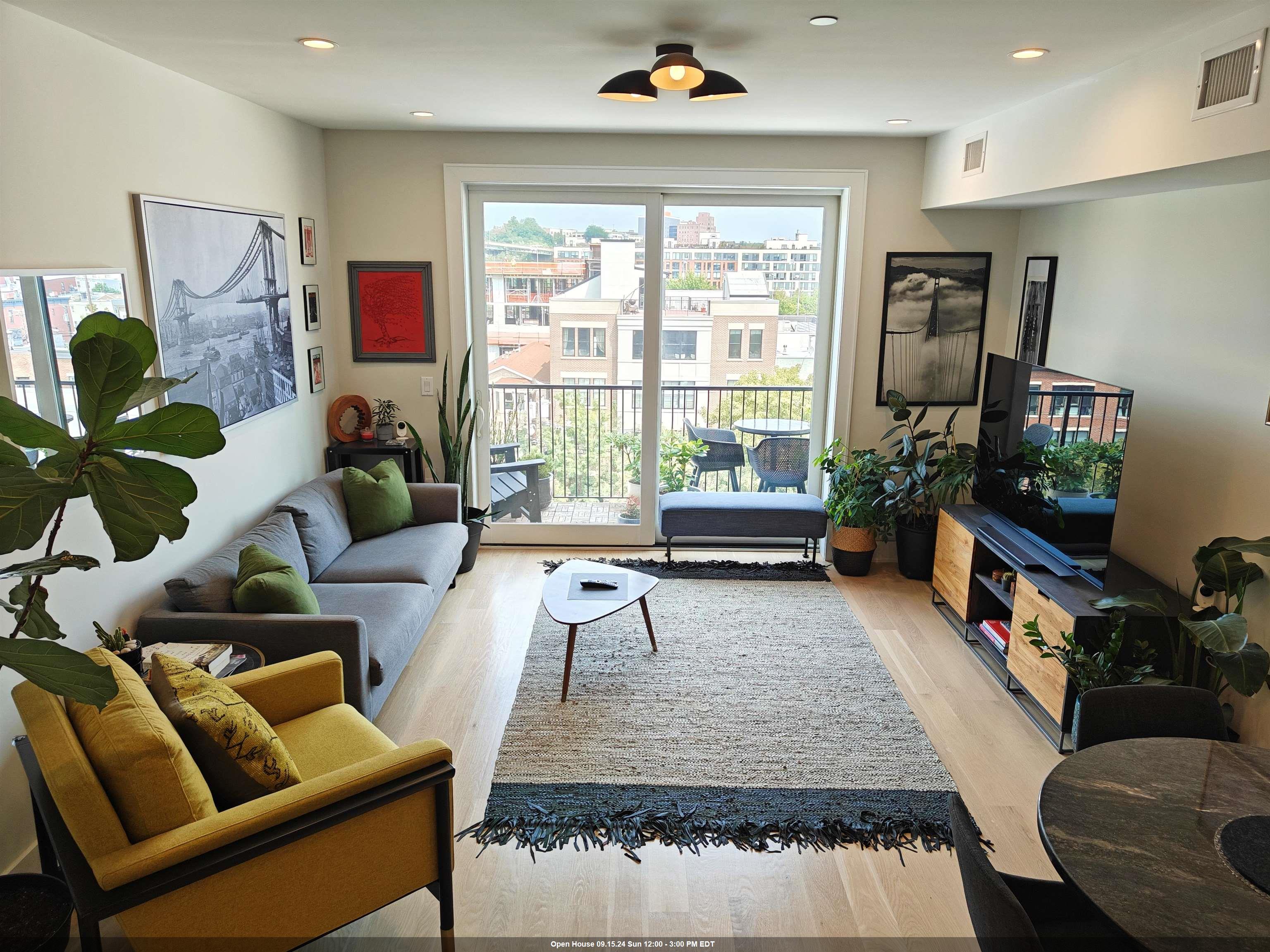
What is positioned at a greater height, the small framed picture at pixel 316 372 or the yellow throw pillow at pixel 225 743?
the small framed picture at pixel 316 372

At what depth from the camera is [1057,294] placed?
4.44 meters

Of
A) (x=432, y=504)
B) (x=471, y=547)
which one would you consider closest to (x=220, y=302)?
(x=432, y=504)

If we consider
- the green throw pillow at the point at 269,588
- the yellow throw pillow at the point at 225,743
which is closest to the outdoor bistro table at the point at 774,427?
the green throw pillow at the point at 269,588

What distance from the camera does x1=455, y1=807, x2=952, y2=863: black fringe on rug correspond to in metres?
2.71

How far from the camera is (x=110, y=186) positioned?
2.90 meters

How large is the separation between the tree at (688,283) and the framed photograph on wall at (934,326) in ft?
3.53

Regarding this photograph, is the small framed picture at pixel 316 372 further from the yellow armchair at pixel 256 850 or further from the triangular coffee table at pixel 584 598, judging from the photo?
the yellow armchair at pixel 256 850

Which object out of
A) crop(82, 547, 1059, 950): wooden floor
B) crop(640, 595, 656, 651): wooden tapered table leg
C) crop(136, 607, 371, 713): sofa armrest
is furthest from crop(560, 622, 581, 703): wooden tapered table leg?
crop(136, 607, 371, 713): sofa armrest

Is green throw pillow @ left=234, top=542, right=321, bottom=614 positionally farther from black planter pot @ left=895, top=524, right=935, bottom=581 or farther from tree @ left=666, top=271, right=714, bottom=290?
black planter pot @ left=895, top=524, right=935, bottom=581

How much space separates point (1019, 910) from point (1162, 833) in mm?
434

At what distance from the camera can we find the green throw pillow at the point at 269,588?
3.04m

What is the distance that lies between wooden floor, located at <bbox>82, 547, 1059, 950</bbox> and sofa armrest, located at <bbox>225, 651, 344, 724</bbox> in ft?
2.02

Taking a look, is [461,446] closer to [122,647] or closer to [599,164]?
[599,164]

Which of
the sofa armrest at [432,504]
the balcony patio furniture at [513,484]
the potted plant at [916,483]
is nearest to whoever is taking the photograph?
the sofa armrest at [432,504]
